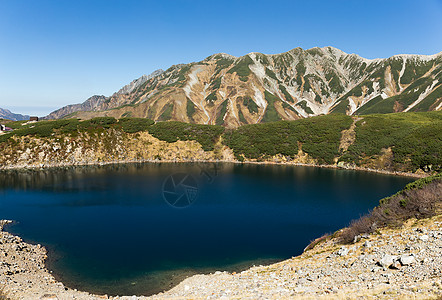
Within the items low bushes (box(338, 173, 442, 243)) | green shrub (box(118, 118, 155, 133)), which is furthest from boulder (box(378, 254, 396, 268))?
green shrub (box(118, 118, 155, 133))

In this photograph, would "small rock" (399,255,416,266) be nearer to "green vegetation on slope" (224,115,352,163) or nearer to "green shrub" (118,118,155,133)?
"green vegetation on slope" (224,115,352,163)

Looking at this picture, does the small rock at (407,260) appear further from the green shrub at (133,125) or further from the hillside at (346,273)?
the green shrub at (133,125)

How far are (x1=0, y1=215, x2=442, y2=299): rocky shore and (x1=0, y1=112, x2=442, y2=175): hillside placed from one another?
7329 centimetres

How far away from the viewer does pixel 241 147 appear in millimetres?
110812

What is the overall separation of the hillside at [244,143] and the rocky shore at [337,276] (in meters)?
73.3

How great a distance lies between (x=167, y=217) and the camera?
138 ft

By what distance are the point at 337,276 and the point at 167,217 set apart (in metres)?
29.9

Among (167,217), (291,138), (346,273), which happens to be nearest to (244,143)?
(291,138)

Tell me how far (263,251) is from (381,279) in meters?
17.1

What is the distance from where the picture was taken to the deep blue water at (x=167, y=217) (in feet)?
89.9

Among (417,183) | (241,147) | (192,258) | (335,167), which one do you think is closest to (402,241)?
A: (417,183)

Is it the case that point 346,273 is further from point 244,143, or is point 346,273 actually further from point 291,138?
point 244,143

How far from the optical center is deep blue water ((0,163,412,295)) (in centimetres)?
2739

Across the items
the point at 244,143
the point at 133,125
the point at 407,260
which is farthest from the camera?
the point at 133,125
